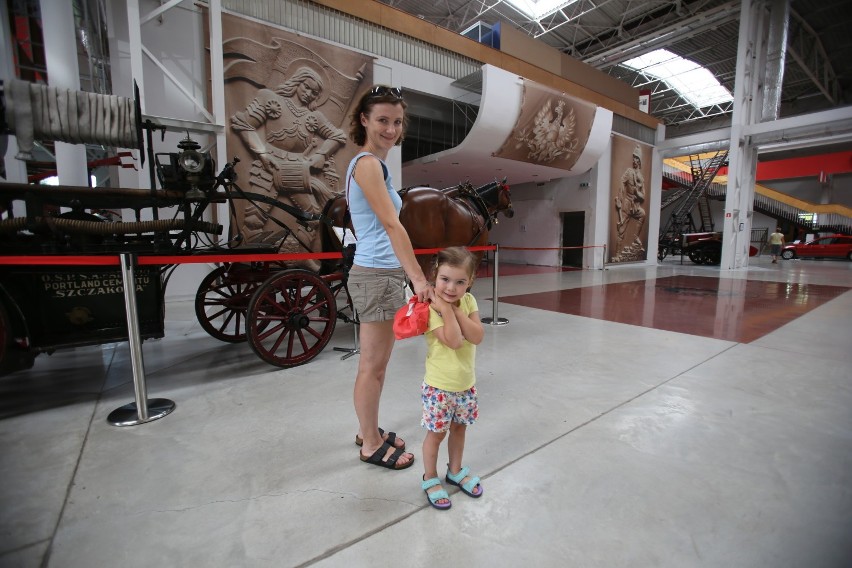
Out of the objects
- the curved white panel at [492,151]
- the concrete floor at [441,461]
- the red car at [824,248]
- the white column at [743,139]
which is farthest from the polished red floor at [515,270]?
the red car at [824,248]

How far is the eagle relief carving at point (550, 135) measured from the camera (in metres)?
9.90

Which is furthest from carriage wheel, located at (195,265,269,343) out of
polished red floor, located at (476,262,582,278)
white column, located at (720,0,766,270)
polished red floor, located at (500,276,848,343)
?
white column, located at (720,0,766,270)

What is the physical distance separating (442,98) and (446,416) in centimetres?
975

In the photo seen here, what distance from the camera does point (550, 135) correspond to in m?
10.4

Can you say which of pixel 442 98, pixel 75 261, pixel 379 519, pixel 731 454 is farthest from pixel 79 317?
pixel 442 98

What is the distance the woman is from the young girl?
11 centimetres

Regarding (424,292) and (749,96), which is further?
(749,96)

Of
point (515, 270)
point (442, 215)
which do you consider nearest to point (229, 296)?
point (442, 215)

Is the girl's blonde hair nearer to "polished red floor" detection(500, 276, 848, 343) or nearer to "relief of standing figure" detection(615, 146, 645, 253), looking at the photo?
"polished red floor" detection(500, 276, 848, 343)

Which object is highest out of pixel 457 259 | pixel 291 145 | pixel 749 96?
pixel 749 96

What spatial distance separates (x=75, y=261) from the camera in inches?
86.3

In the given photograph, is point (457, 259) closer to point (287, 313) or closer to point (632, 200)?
point (287, 313)

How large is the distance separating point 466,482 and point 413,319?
0.80 meters

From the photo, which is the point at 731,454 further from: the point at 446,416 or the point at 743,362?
the point at 743,362
